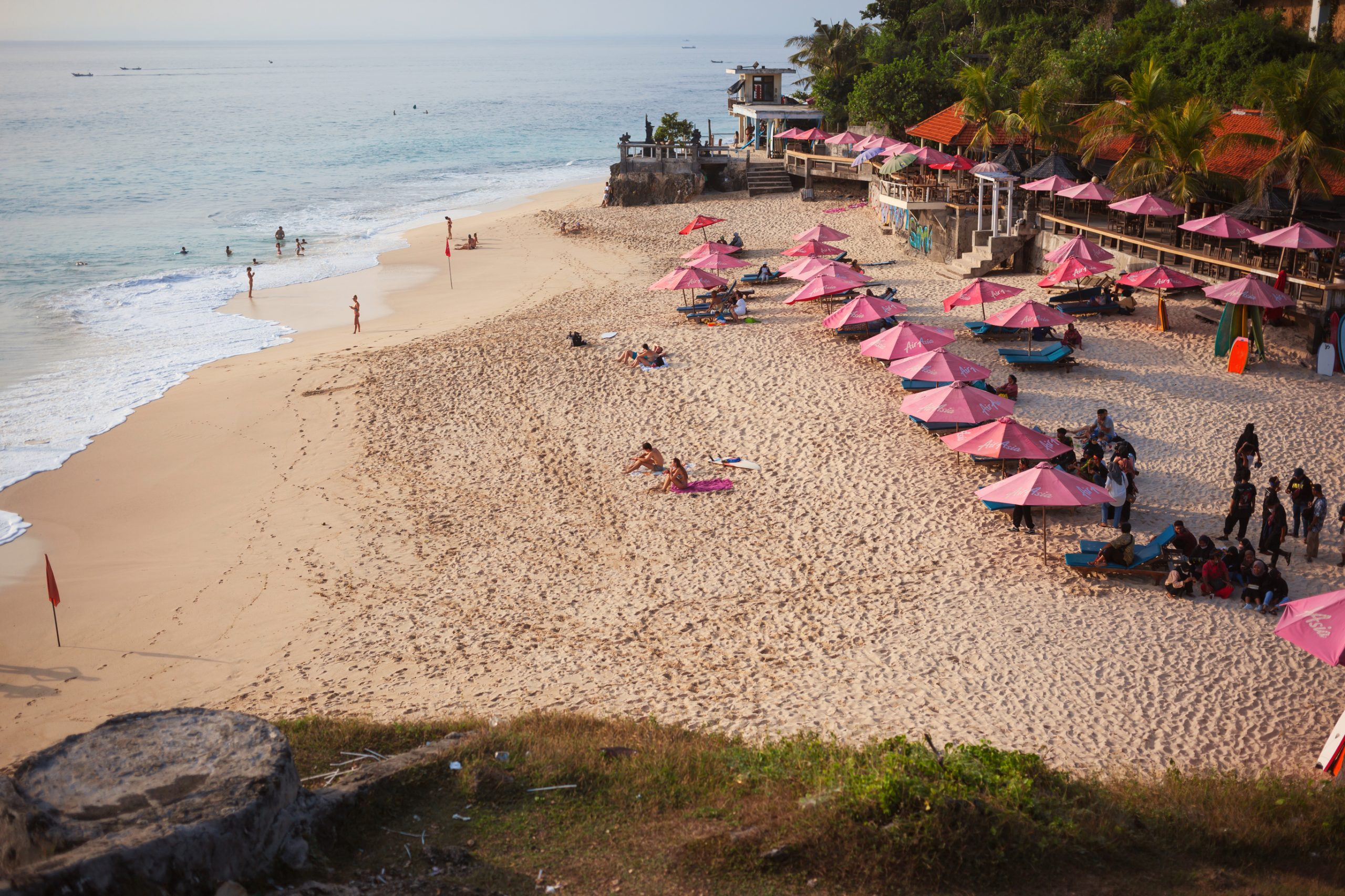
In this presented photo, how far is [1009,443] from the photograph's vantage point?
14.2 meters

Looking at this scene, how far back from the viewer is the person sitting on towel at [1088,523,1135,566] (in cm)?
1252

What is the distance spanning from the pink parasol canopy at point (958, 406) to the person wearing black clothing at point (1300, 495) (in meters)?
4.00

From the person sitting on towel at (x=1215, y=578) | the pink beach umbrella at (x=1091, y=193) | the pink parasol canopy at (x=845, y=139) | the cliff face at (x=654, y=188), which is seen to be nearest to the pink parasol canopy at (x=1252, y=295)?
the pink beach umbrella at (x=1091, y=193)

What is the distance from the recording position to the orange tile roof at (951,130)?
32.8 meters

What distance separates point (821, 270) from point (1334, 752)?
16.5 meters

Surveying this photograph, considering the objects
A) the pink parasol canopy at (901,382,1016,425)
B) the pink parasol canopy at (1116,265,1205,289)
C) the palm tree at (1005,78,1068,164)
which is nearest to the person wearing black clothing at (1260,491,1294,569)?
the pink parasol canopy at (901,382,1016,425)

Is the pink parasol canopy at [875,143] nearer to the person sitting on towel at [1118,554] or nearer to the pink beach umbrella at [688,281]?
the pink beach umbrella at [688,281]

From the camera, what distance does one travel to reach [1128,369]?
19.5m

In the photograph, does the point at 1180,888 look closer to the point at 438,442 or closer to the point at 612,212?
the point at 438,442

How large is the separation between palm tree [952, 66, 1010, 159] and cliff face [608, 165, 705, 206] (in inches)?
557

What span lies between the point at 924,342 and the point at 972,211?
11435mm

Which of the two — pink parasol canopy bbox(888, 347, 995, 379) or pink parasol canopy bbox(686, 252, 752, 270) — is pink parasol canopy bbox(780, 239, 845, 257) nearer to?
pink parasol canopy bbox(686, 252, 752, 270)

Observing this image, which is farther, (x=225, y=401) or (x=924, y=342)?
(x=225, y=401)

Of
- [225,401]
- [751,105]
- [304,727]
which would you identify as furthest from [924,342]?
[751,105]
